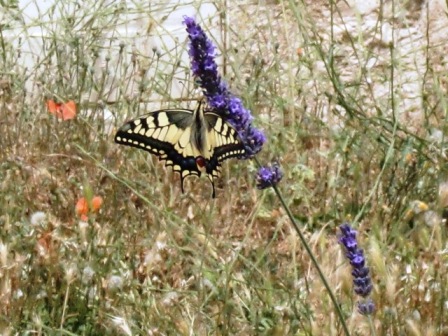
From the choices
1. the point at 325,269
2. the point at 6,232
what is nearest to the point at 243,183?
the point at 6,232

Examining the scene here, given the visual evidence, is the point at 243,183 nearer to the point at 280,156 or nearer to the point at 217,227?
the point at 280,156

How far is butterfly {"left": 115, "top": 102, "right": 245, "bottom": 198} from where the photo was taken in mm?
2643

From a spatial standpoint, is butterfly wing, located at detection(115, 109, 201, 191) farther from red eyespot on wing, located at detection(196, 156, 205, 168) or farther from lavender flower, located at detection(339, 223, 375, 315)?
lavender flower, located at detection(339, 223, 375, 315)

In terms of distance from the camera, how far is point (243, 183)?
3.55 m

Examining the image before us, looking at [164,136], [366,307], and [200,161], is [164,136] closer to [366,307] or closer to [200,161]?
[200,161]

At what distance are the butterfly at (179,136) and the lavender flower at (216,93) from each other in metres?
0.70

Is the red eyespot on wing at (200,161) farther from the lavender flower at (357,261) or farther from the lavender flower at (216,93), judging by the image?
the lavender flower at (357,261)

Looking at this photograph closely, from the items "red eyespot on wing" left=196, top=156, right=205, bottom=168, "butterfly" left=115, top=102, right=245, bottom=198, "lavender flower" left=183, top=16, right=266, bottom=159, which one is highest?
"lavender flower" left=183, top=16, right=266, bottom=159

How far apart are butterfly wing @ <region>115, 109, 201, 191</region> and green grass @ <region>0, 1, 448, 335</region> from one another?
123 mm

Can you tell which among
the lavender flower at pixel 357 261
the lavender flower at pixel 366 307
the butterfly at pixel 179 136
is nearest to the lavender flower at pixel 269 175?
the lavender flower at pixel 357 261

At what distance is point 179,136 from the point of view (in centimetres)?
273

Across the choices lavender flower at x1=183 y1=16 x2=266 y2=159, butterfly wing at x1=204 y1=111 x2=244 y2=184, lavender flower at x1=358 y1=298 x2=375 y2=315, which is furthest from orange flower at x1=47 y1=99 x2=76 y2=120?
lavender flower at x1=358 y1=298 x2=375 y2=315

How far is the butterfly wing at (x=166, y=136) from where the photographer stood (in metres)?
2.69

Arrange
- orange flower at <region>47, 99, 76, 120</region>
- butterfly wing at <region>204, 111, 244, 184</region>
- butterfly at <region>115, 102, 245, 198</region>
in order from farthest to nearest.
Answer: orange flower at <region>47, 99, 76, 120</region>, butterfly at <region>115, 102, 245, 198</region>, butterfly wing at <region>204, 111, 244, 184</region>
